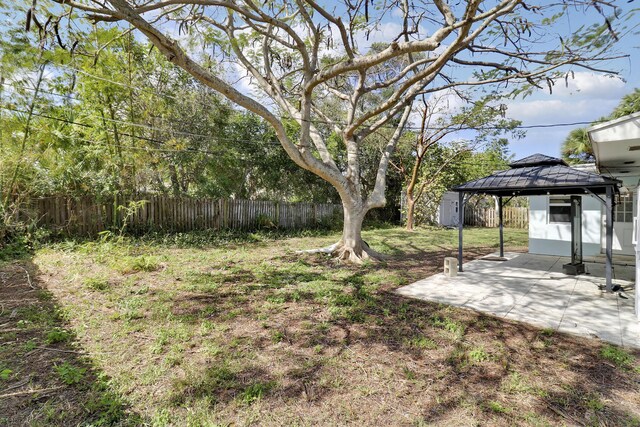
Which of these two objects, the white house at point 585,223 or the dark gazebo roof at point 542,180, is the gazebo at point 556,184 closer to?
the dark gazebo roof at point 542,180

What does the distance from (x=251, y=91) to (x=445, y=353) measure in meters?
10.5

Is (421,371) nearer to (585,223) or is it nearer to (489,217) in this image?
(585,223)

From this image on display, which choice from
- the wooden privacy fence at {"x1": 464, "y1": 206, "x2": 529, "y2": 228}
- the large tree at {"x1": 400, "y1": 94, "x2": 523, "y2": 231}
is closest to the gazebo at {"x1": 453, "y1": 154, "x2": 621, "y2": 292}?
the large tree at {"x1": 400, "y1": 94, "x2": 523, "y2": 231}

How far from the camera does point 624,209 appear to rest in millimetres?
8164

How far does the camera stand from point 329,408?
2092 mm

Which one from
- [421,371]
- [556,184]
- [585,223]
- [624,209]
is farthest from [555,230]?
→ [421,371]

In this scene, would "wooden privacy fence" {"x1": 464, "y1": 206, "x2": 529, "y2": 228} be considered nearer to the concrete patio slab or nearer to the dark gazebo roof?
the concrete patio slab

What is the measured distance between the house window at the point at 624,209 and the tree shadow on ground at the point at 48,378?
36.6ft

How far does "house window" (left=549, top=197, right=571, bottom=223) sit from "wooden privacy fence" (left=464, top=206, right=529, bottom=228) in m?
10.1

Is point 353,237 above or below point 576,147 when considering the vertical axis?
below

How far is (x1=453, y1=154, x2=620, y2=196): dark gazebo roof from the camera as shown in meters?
4.90

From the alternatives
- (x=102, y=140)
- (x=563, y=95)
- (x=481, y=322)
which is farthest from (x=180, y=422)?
(x=563, y=95)

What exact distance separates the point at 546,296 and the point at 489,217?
15305mm

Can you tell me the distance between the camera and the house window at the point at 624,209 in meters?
8.07
